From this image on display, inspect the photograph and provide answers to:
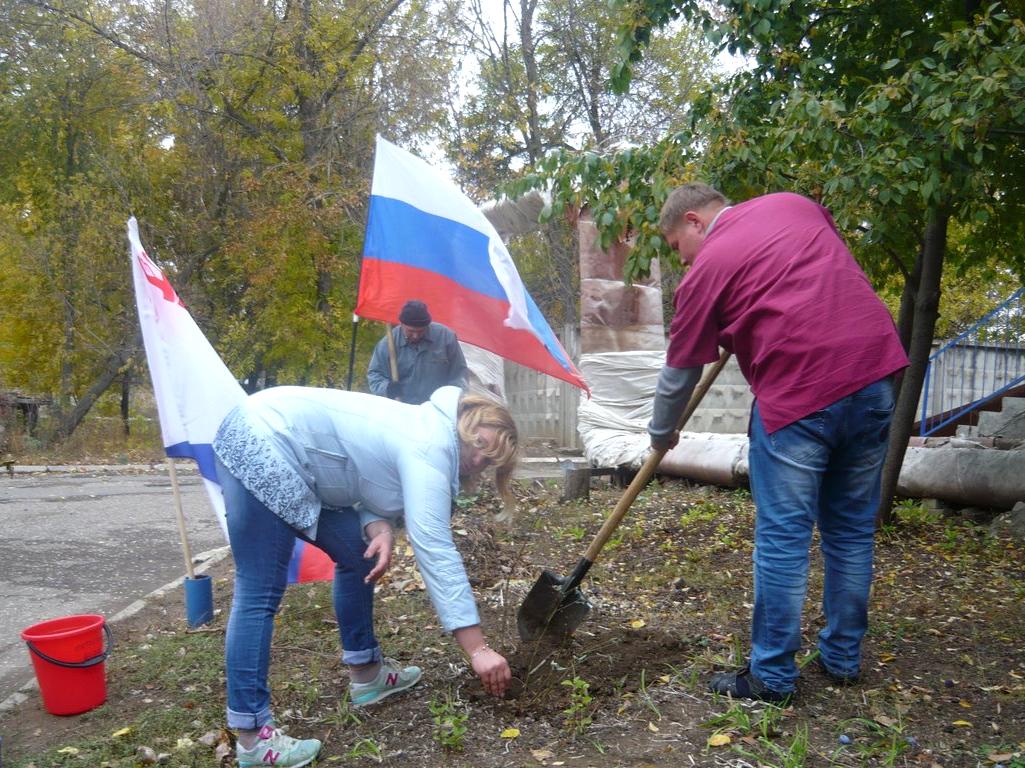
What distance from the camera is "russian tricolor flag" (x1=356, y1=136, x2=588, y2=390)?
587cm

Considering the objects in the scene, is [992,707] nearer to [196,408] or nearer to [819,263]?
[819,263]

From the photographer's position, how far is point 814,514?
2945 mm

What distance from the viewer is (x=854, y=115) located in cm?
392

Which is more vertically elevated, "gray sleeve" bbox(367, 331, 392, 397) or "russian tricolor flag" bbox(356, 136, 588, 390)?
"russian tricolor flag" bbox(356, 136, 588, 390)

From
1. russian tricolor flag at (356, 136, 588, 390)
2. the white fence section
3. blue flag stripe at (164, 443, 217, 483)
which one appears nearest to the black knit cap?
russian tricolor flag at (356, 136, 588, 390)

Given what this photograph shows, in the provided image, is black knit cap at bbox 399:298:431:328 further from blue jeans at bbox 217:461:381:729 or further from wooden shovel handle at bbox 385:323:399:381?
blue jeans at bbox 217:461:381:729

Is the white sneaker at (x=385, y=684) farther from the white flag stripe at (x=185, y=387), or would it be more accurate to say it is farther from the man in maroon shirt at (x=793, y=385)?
the white flag stripe at (x=185, y=387)

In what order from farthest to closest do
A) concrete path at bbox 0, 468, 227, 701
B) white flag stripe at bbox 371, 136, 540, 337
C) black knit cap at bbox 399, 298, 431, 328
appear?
white flag stripe at bbox 371, 136, 540, 337, black knit cap at bbox 399, 298, 431, 328, concrete path at bbox 0, 468, 227, 701

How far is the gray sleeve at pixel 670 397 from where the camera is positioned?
3043 mm

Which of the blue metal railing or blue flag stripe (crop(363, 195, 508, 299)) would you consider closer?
blue flag stripe (crop(363, 195, 508, 299))

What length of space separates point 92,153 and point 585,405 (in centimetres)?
1090

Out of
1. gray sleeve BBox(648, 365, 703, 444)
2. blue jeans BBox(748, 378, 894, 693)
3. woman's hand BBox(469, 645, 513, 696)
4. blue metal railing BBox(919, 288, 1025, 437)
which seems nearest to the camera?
woman's hand BBox(469, 645, 513, 696)

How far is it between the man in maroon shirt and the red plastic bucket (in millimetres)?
2397

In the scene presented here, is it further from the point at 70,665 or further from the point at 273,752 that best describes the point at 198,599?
the point at 273,752
